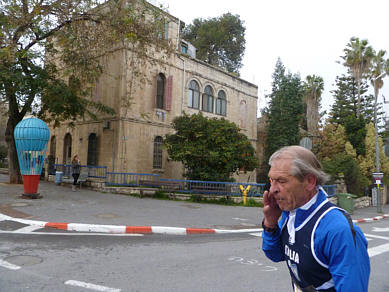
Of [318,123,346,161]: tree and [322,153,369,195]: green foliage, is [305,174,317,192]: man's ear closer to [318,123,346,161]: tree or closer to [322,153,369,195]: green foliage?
[322,153,369,195]: green foliage

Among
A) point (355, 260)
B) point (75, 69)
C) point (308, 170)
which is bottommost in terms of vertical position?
point (355, 260)

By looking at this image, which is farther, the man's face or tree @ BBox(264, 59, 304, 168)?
tree @ BBox(264, 59, 304, 168)

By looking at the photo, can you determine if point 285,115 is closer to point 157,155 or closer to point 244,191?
point 157,155

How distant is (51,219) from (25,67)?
8660 mm

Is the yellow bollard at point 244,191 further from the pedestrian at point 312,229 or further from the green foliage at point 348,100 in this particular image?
the green foliage at point 348,100

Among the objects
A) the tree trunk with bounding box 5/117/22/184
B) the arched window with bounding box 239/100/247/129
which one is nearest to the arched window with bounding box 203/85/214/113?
the arched window with bounding box 239/100/247/129

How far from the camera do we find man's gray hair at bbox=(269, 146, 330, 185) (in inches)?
70.4

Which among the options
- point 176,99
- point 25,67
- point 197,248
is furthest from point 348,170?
point 25,67

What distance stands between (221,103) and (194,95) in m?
3.31

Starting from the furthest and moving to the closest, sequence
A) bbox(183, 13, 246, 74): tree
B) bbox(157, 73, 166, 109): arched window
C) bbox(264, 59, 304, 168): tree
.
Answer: bbox(183, 13, 246, 74): tree → bbox(264, 59, 304, 168): tree → bbox(157, 73, 166, 109): arched window

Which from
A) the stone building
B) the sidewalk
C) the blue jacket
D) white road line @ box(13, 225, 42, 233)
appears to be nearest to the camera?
the blue jacket

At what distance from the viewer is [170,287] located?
4.23m

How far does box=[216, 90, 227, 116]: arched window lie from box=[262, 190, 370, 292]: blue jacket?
79.0ft

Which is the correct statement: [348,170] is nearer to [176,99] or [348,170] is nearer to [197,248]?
[176,99]
